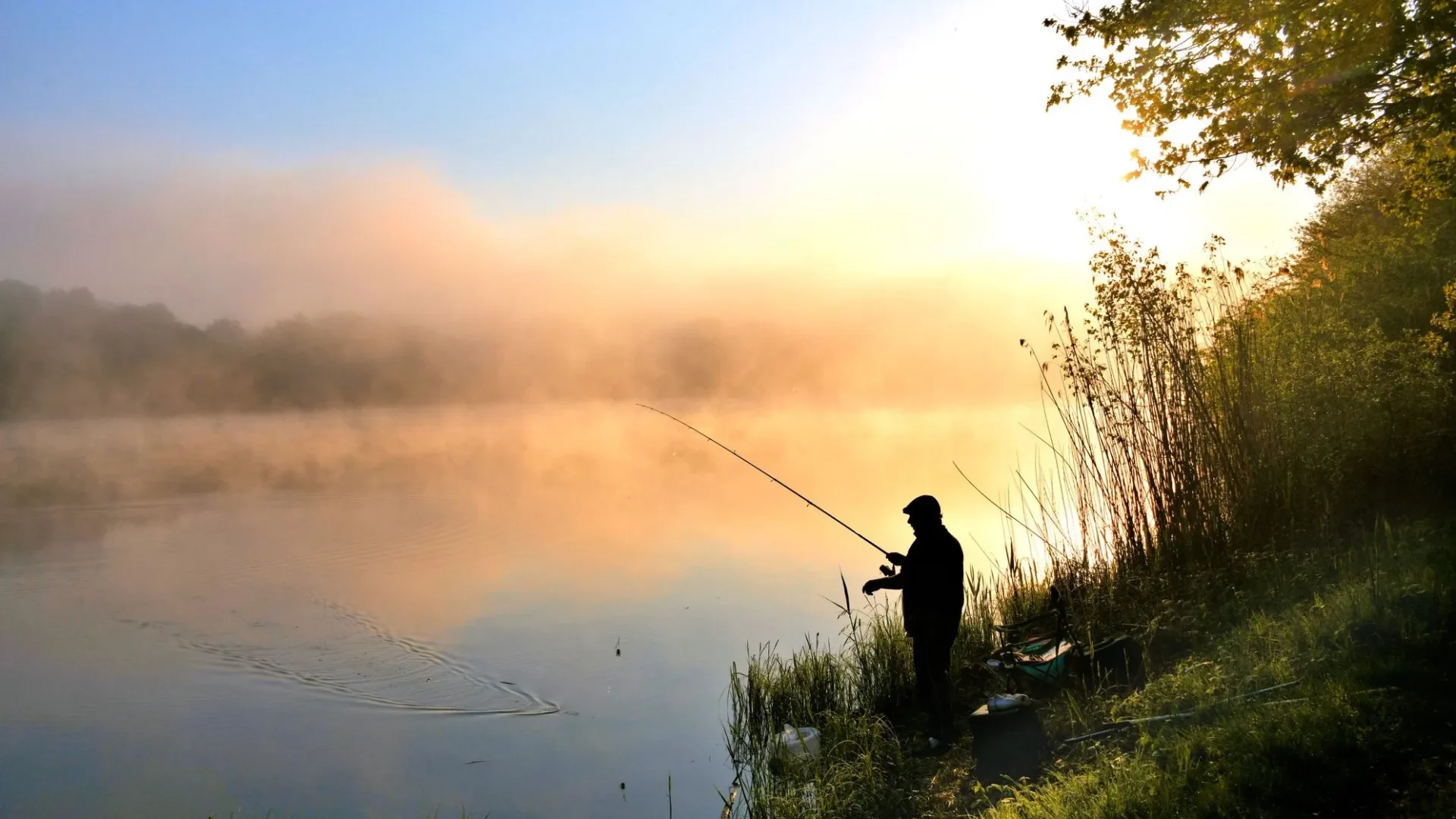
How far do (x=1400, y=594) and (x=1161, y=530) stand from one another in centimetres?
334

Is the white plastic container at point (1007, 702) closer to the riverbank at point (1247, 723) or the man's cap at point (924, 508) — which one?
the riverbank at point (1247, 723)

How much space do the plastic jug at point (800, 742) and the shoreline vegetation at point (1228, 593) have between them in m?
0.14

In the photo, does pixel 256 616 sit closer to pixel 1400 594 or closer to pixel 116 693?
pixel 116 693

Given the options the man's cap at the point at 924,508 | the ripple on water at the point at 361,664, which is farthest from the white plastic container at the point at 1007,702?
the ripple on water at the point at 361,664

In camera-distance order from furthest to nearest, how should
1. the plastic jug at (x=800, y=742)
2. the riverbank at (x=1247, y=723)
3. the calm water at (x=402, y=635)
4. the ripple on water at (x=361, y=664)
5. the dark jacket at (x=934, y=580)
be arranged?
the ripple on water at (x=361, y=664) → the calm water at (x=402, y=635) → the plastic jug at (x=800, y=742) → the dark jacket at (x=934, y=580) → the riverbank at (x=1247, y=723)

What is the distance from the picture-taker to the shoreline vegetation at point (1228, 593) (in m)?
5.02

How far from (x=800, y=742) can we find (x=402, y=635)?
8605mm

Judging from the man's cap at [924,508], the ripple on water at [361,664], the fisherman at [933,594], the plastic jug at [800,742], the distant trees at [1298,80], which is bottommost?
the plastic jug at [800,742]

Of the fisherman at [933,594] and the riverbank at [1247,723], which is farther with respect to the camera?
the fisherman at [933,594]

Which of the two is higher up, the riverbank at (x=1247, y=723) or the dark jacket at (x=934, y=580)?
the dark jacket at (x=934, y=580)

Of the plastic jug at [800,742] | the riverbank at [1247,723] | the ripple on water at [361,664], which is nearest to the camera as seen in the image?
the riverbank at [1247,723]

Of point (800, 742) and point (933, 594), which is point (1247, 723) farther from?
point (800, 742)

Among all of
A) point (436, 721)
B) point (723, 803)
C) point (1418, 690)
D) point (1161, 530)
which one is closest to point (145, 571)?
point (436, 721)

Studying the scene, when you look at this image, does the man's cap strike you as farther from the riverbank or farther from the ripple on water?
the ripple on water
